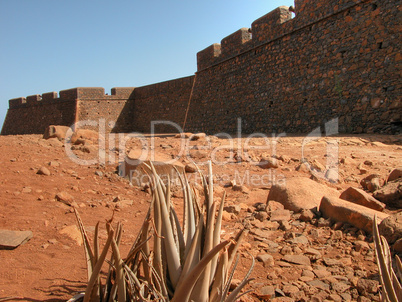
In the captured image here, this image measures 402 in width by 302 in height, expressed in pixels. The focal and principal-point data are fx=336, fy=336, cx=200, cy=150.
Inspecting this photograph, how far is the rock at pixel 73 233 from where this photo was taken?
241 centimetres

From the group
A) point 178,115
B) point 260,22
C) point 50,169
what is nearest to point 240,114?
point 260,22

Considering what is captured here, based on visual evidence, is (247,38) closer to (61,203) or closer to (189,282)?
(61,203)

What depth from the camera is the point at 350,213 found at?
2.85m

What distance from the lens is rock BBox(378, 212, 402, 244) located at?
2.35 m

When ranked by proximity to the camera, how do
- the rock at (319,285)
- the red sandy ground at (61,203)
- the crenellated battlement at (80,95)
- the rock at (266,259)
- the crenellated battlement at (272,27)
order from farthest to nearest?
the crenellated battlement at (80,95)
the crenellated battlement at (272,27)
the rock at (266,259)
the rock at (319,285)
the red sandy ground at (61,203)

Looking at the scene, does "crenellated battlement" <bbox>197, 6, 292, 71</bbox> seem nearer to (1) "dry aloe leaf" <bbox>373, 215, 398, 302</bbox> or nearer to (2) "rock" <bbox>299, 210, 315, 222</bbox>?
(2) "rock" <bbox>299, 210, 315, 222</bbox>

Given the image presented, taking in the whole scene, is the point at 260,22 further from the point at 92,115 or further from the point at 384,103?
the point at 92,115

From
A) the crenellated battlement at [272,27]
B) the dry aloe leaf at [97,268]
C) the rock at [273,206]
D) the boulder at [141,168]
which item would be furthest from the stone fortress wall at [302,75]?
the dry aloe leaf at [97,268]

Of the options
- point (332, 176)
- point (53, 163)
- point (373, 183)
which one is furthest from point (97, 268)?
point (332, 176)

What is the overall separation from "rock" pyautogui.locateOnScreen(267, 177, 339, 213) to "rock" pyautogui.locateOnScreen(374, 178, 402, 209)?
0.49m

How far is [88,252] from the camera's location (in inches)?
57.5

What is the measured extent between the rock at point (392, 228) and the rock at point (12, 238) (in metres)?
2.49

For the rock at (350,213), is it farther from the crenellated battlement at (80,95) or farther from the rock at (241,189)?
the crenellated battlement at (80,95)

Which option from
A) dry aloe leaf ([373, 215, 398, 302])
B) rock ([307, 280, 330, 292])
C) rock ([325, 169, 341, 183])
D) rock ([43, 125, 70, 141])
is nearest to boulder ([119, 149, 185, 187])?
rock ([325, 169, 341, 183])
